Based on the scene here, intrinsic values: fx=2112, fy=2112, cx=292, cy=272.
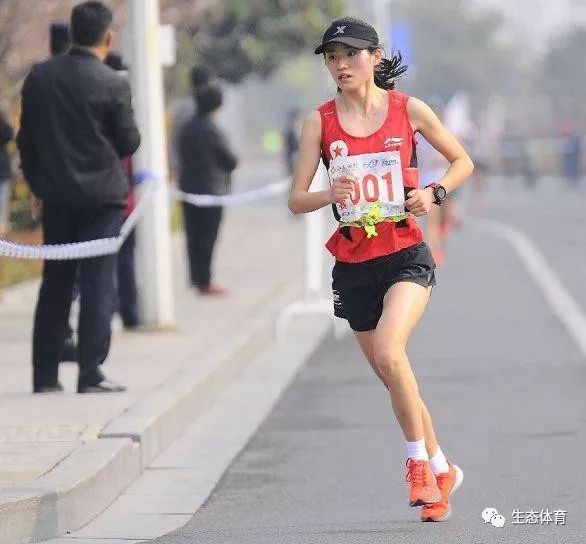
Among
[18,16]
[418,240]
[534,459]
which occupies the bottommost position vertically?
[534,459]

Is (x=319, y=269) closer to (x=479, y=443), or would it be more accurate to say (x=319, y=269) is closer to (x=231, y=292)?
(x=231, y=292)

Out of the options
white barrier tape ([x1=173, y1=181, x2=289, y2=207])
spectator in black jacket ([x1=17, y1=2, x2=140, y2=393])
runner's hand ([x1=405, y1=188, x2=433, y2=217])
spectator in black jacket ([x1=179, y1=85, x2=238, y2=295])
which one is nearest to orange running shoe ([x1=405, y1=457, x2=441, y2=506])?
runner's hand ([x1=405, y1=188, x2=433, y2=217])

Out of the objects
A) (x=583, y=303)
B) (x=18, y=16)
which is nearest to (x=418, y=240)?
(x=583, y=303)

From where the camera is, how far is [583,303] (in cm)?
1747

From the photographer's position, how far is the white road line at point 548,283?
15.5 meters

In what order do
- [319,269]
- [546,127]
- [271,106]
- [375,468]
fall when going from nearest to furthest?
[375,468] → [319,269] → [546,127] → [271,106]

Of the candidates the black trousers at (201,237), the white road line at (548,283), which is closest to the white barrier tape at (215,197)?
the black trousers at (201,237)

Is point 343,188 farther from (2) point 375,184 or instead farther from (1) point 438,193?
(1) point 438,193

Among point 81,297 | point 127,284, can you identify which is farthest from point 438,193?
point 127,284

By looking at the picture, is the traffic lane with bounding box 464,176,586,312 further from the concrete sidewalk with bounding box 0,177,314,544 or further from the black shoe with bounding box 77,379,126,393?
the black shoe with bounding box 77,379,126,393

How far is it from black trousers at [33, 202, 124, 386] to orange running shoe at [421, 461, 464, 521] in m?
3.13

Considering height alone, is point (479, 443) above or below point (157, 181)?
below

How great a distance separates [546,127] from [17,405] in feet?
244

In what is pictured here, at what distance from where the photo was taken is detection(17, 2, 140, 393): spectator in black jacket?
33.9 feet
